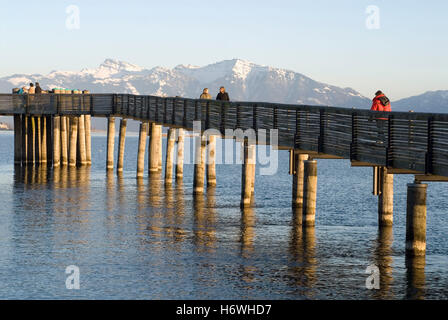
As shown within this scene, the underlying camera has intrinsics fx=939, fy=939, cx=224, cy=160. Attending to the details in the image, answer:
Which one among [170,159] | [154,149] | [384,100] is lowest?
[170,159]

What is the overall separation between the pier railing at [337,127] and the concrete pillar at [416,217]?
64cm

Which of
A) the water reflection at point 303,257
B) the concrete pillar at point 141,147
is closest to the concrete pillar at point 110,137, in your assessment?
the concrete pillar at point 141,147

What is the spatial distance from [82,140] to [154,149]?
1016 centimetres

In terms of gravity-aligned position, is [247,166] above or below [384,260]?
above

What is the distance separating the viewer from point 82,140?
72062mm

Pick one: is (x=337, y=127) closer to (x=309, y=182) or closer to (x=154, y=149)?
(x=309, y=182)

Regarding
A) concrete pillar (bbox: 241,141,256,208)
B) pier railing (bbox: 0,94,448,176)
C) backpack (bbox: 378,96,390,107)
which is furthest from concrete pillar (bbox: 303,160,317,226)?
concrete pillar (bbox: 241,141,256,208)

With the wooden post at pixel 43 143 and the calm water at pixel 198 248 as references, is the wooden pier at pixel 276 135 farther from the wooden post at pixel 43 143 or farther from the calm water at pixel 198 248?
the calm water at pixel 198 248

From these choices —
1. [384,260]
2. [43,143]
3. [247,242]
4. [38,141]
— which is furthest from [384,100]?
[43,143]

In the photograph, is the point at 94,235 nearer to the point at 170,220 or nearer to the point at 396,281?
the point at 170,220

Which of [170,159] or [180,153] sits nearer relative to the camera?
[170,159]

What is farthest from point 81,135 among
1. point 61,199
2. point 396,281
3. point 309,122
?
point 396,281

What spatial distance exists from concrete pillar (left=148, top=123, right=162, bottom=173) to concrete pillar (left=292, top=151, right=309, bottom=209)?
16762mm
